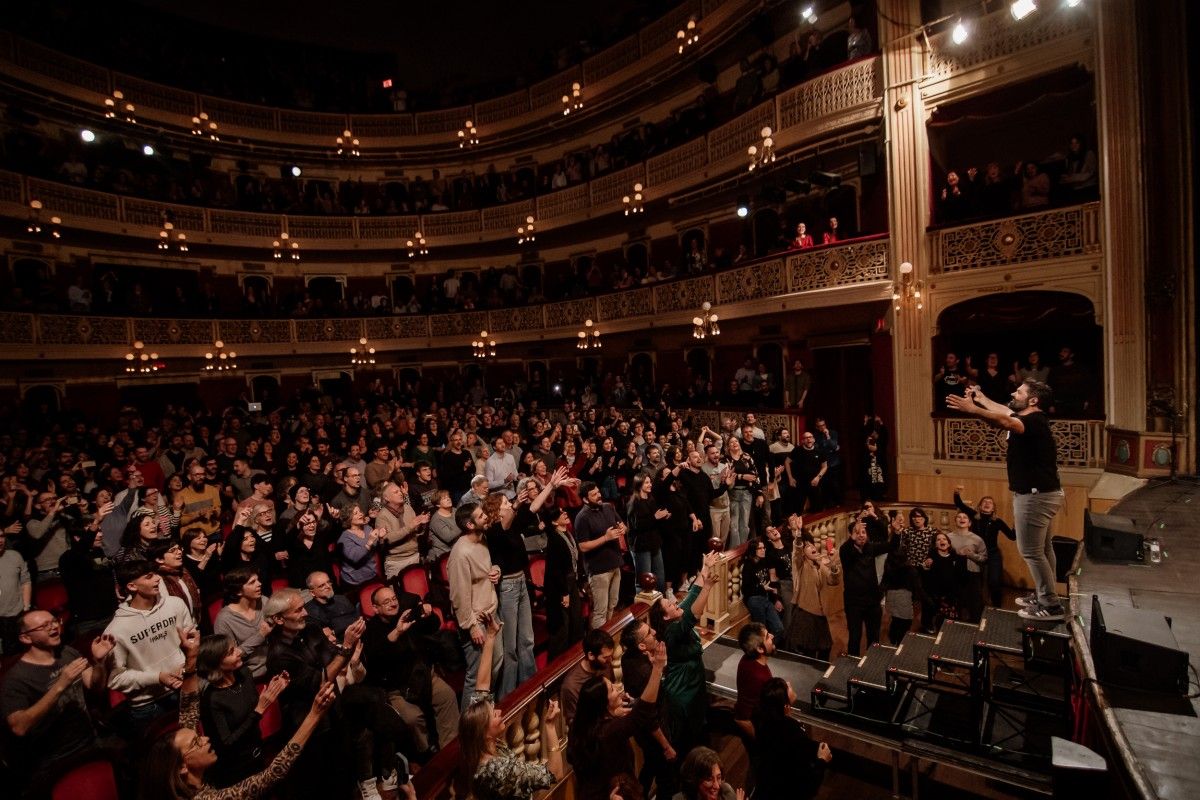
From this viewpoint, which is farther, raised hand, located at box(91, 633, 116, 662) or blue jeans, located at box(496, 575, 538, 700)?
blue jeans, located at box(496, 575, 538, 700)

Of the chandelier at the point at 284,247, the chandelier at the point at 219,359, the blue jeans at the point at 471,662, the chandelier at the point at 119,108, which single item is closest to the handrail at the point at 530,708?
the blue jeans at the point at 471,662

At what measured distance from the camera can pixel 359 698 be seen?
3213 mm

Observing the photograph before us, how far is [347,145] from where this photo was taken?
20.7 meters

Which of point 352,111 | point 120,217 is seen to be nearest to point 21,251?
point 120,217

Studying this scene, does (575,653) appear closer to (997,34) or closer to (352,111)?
(997,34)

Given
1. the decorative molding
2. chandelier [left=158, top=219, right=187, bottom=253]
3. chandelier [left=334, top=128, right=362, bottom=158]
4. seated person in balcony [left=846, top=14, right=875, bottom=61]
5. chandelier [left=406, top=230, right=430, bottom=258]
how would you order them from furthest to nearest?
chandelier [left=334, top=128, right=362, bottom=158], chandelier [left=406, top=230, right=430, bottom=258], chandelier [left=158, top=219, right=187, bottom=253], seated person in balcony [left=846, top=14, right=875, bottom=61], the decorative molding

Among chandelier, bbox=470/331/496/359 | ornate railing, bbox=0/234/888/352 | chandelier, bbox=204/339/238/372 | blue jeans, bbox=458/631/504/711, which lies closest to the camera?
blue jeans, bbox=458/631/504/711

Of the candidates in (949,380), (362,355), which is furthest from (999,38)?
(362,355)

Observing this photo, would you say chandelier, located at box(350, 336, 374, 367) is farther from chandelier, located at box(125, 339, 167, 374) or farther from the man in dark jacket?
the man in dark jacket

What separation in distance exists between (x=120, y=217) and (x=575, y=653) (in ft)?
61.8

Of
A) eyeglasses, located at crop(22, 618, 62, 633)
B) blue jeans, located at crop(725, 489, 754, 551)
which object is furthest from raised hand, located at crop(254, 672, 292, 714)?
blue jeans, located at crop(725, 489, 754, 551)

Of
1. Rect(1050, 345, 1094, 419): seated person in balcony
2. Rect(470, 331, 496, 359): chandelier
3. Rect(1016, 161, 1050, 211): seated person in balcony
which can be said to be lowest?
Rect(1050, 345, 1094, 419): seated person in balcony

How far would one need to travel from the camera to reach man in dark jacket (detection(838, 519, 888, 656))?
20.3ft

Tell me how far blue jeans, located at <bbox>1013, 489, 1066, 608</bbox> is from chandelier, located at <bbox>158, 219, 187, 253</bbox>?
1932 centimetres
